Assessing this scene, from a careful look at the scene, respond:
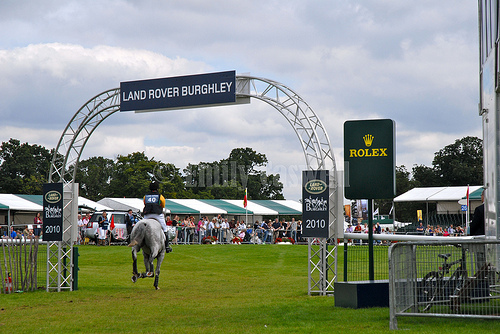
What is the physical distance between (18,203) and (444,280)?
1611 inches

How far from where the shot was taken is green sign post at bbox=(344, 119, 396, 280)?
1114cm

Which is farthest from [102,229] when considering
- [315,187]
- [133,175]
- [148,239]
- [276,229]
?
[133,175]

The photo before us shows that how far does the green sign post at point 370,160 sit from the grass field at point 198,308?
2204 mm

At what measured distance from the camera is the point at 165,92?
52.7ft

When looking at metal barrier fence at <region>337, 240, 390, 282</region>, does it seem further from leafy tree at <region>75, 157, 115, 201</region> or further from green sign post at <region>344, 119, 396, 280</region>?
leafy tree at <region>75, 157, 115, 201</region>

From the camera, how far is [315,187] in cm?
1404

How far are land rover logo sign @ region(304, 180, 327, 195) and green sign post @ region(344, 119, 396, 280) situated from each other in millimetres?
2395

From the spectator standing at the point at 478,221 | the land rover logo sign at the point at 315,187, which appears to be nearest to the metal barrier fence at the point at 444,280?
the spectator standing at the point at 478,221

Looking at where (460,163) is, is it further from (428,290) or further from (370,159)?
(428,290)

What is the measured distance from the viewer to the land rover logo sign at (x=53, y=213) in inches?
618

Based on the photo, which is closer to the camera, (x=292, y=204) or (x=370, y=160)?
(x=370, y=160)

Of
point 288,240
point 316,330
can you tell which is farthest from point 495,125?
point 288,240

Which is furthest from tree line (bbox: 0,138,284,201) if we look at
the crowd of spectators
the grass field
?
Answer: the grass field

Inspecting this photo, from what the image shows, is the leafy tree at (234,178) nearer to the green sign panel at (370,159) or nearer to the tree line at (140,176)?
the tree line at (140,176)
